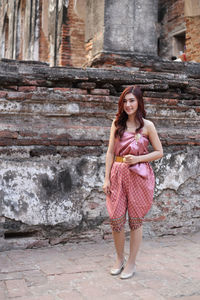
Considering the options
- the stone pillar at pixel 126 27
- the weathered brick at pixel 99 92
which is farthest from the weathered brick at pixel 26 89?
the stone pillar at pixel 126 27

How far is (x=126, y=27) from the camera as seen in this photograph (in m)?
6.59

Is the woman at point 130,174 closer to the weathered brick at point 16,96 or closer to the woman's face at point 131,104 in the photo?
the woman's face at point 131,104

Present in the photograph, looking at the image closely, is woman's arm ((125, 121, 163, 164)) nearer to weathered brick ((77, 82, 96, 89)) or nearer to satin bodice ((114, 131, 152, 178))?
satin bodice ((114, 131, 152, 178))

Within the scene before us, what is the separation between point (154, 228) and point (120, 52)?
3492mm

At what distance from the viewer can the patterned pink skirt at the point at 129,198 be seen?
9.73 ft

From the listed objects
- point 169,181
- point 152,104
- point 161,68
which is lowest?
point 169,181

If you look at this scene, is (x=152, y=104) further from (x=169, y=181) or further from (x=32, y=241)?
(x=32, y=241)

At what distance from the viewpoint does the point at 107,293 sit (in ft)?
8.61

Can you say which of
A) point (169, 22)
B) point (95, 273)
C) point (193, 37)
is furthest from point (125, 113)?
point (169, 22)

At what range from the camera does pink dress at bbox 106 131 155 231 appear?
2.97 meters

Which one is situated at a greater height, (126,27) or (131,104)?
(126,27)

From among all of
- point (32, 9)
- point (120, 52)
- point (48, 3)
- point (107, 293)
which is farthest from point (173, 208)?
point (32, 9)

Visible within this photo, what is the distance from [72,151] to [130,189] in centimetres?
103

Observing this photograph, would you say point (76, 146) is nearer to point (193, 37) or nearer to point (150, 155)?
point (150, 155)
